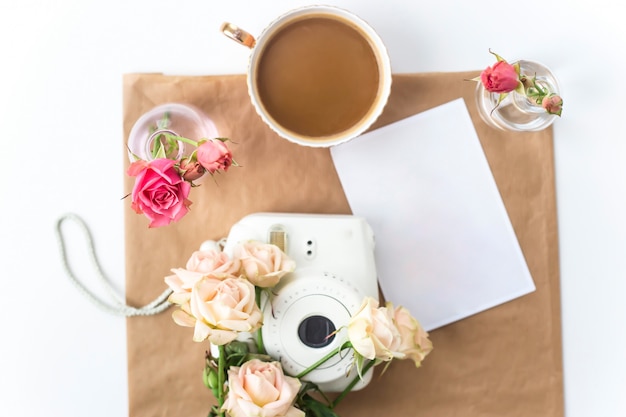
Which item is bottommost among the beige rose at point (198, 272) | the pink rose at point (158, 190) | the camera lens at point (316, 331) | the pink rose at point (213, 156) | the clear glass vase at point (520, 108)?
the camera lens at point (316, 331)

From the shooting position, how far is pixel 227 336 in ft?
1.43

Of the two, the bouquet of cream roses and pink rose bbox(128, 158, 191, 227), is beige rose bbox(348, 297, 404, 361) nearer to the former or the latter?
the bouquet of cream roses

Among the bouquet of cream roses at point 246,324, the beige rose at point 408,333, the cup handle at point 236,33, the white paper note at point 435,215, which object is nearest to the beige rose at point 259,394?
the bouquet of cream roses at point 246,324

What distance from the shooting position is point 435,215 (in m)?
0.64

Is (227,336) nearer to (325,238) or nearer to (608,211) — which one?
(325,238)

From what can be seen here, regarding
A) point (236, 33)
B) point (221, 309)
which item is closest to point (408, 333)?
point (221, 309)

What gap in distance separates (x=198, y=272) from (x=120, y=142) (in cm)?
24

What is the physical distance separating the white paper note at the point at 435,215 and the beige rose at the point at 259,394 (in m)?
0.22

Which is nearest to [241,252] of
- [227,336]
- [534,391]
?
[227,336]

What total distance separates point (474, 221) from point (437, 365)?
0.57ft

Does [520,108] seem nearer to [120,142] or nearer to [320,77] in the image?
[320,77]

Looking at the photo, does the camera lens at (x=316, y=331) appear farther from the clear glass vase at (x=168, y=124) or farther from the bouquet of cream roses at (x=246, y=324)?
the clear glass vase at (x=168, y=124)

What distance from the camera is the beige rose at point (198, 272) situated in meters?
0.45

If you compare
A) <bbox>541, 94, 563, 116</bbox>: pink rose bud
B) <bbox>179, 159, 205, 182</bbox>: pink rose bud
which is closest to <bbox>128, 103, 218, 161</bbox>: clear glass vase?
<bbox>179, 159, 205, 182</bbox>: pink rose bud
